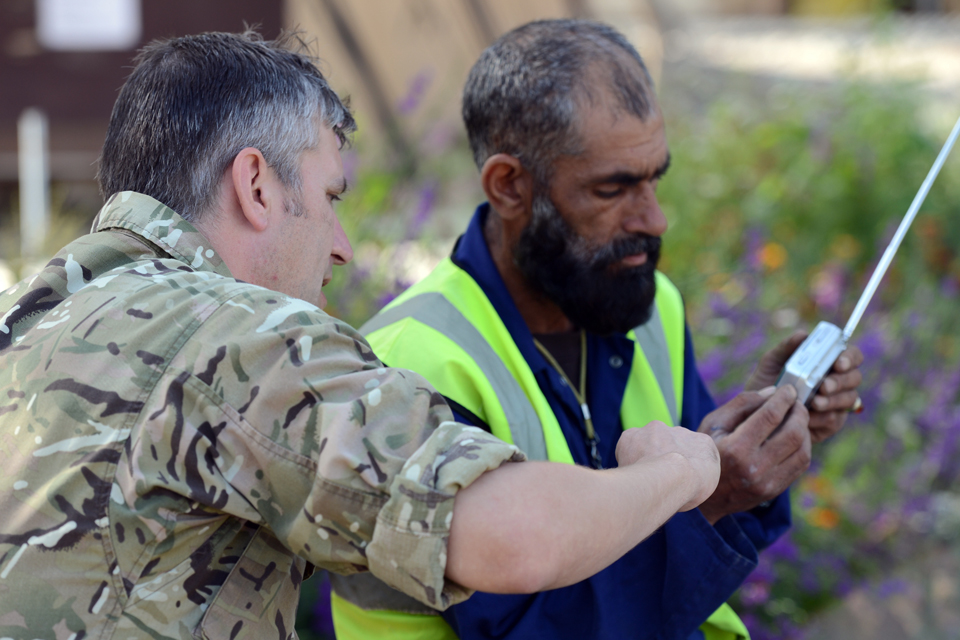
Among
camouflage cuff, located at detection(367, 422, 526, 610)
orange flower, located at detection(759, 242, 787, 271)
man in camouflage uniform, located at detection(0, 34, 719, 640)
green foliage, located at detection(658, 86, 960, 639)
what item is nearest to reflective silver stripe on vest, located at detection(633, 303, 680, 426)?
green foliage, located at detection(658, 86, 960, 639)

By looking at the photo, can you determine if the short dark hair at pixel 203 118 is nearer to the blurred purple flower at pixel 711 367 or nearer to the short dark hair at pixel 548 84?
the short dark hair at pixel 548 84

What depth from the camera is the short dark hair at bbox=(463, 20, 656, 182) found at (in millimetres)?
1993

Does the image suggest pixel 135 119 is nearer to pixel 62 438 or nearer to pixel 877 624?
pixel 62 438

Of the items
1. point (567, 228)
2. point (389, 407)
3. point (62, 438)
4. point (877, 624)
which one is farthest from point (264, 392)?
point (877, 624)

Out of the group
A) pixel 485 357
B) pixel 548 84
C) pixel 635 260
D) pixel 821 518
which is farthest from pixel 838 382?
pixel 821 518

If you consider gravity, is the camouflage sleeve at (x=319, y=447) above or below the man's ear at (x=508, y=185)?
above

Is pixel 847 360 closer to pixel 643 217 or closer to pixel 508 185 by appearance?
pixel 643 217

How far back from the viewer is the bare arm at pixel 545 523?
99cm

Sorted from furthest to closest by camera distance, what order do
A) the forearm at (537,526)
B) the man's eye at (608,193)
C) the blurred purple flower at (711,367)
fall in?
the blurred purple flower at (711,367)
the man's eye at (608,193)
the forearm at (537,526)

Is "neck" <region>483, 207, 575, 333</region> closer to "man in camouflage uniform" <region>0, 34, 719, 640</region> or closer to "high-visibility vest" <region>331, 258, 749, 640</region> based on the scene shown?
"high-visibility vest" <region>331, 258, 749, 640</region>

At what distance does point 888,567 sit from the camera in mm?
3322

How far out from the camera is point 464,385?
179 centimetres

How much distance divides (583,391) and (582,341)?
14 cm

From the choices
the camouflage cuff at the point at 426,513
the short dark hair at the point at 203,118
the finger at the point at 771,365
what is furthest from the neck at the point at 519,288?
the camouflage cuff at the point at 426,513
